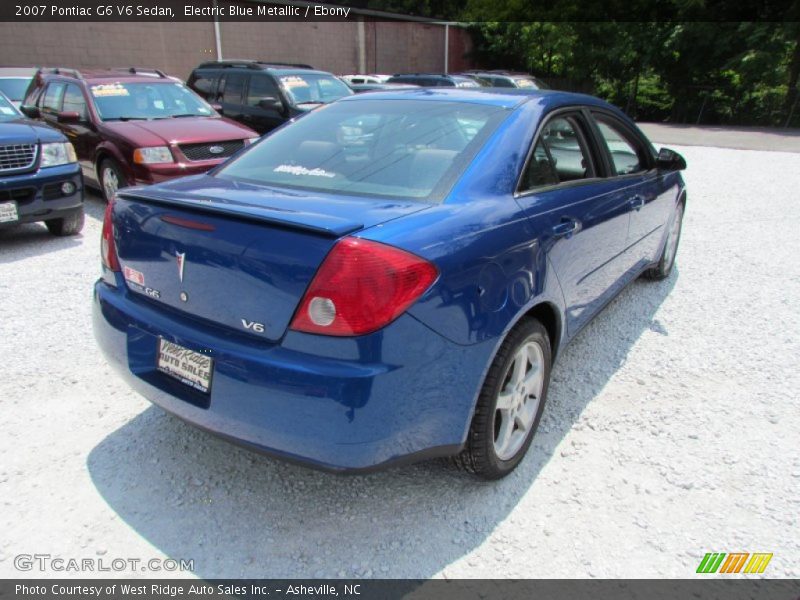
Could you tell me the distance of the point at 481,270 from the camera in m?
2.10

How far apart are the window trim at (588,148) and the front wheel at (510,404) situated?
59 cm

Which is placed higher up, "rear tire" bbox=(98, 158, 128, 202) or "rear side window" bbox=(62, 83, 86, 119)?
"rear side window" bbox=(62, 83, 86, 119)

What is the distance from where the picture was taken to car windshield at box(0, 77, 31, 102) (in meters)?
10.8

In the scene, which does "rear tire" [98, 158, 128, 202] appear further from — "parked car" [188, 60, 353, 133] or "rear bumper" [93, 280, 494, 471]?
"rear bumper" [93, 280, 494, 471]

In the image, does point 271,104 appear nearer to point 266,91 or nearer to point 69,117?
point 266,91

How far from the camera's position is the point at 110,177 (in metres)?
6.73

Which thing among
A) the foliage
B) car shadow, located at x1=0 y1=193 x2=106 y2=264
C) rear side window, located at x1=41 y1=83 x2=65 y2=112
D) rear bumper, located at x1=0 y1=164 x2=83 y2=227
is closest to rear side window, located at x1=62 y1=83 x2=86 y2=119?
rear side window, located at x1=41 y1=83 x2=65 y2=112

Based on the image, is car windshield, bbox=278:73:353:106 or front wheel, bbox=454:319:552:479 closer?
front wheel, bbox=454:319:552:479

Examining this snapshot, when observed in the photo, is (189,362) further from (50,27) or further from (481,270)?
(50,27)

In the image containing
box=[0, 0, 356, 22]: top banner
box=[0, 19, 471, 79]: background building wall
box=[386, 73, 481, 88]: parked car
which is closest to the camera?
box=[386, 73, 481, 88]: parked car

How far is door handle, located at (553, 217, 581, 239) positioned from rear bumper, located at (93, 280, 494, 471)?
0.75 meters

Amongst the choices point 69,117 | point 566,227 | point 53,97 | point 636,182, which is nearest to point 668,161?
point 636,182

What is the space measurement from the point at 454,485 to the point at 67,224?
5354 millimetres

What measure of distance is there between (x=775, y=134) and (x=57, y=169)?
20.3m
